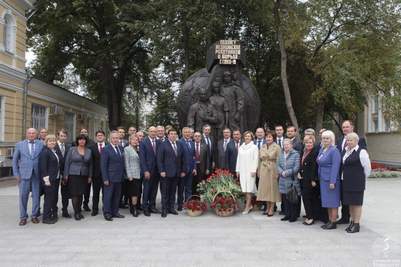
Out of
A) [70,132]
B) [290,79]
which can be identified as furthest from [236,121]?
[70,132]

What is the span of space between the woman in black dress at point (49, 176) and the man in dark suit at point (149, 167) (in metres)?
1.71

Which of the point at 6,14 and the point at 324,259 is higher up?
the point at 6,14

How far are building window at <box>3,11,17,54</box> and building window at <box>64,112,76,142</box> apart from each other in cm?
971

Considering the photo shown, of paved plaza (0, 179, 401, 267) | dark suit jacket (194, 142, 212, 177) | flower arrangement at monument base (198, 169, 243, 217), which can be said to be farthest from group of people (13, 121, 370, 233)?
paved plaza (0, 179, 401, 267)

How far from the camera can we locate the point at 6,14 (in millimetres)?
18766

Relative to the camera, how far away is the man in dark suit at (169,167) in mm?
9578

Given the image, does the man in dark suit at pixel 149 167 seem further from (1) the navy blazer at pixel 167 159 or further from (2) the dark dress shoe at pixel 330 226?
(2) the dark dress shoe at pixel 330 226

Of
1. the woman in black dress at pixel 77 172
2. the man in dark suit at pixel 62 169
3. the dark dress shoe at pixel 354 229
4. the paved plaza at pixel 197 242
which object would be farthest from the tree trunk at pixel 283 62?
the woman in black dress at pixel 77 172

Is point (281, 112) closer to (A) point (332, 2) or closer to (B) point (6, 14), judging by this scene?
(A) point (332, 2)

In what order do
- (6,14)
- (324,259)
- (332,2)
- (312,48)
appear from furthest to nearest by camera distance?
1. (312,48)
2. (332,2)
3. (6,14)
4. (324,259)

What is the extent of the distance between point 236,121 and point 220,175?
4405 millimetres

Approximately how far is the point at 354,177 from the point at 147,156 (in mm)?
4109

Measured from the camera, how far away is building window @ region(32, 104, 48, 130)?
910 inches

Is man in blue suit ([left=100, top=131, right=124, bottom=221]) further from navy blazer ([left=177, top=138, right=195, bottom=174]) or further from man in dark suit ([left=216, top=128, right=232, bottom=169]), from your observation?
man in dark suit ([left=216, top=128, right=232, bottom=169])
